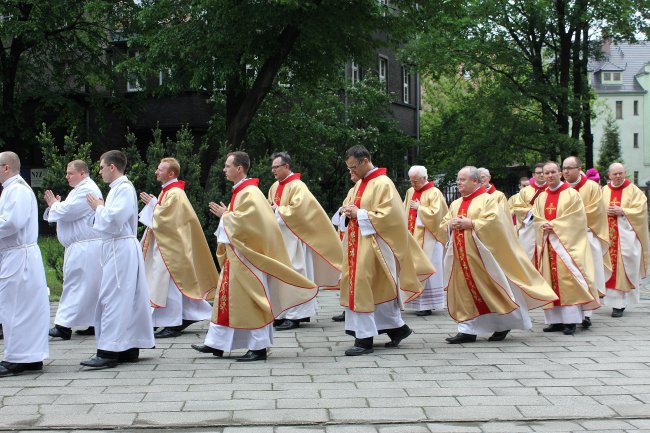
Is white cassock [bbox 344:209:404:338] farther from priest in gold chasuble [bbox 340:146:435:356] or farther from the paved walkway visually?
the paved walkway

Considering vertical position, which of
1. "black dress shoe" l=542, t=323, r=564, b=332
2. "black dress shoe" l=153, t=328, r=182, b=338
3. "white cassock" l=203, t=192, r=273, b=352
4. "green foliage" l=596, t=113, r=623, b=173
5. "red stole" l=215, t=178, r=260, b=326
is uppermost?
"green foliage" l=596, t=113, r=623, b=173

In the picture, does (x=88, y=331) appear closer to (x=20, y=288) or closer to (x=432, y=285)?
(x=20, y=288)

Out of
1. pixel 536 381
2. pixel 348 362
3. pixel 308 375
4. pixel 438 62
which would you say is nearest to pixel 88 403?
pixel 308 375

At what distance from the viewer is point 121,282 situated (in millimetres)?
8508

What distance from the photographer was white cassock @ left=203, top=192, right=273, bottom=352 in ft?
28.8

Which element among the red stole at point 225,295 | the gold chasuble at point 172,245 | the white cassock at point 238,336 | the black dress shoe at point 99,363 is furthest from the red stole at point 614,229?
the black dress shoe at point 99,363

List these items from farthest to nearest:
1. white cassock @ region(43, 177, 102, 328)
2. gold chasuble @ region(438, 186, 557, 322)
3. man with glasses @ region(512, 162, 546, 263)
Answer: man with glasses @ region(512, 162, 546, 263)
white cassock @ region(43, 177, 102, 328)
gold chasuble @ region(438, 186, 557, 322)

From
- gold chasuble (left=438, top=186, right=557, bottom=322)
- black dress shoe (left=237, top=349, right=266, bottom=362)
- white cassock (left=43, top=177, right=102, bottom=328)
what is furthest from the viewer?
white cassock (left=43, top=177, right=102, bottom=328)

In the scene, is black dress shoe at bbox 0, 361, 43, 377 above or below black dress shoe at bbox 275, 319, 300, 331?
A: above

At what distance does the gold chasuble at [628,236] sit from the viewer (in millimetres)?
12609

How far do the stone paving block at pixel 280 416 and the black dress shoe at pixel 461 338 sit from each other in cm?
365

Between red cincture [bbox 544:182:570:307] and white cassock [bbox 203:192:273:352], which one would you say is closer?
white cassock [bbox 203:192:273:352]

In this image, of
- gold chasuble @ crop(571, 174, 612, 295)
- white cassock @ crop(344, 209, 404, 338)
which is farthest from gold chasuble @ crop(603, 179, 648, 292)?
white cassock @ crop(344, 209, 404, 338)

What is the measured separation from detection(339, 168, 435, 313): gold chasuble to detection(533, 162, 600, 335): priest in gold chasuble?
2.08 metres
